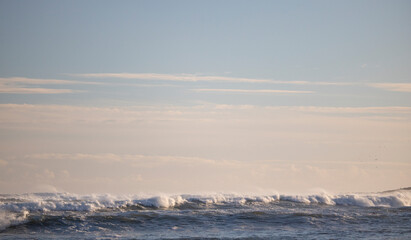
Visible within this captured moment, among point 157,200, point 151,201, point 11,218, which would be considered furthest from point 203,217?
point 11,218

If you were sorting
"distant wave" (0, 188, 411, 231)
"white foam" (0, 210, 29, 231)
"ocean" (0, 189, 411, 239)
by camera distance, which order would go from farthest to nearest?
"distant wave" (0, 188, 411, 231)
"white foam" (0, 210, 29, 231)
"ocean" (0, 189, 411, 239)

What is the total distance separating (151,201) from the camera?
22609 millimetres

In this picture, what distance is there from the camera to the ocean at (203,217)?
16.8 meters

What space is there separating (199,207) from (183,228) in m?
4.48

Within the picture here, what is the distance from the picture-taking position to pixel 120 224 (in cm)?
1844

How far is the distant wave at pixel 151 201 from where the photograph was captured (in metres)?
19.9

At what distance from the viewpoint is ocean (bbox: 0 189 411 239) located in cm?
1683

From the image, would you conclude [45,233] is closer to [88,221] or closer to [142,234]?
[88,221]

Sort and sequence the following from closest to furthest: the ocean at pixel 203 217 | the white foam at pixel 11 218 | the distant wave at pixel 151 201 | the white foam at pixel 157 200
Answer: the ocean at pixel 203 217 → the white foam at pixel 11 218 → the distant wave at pixel 151 201 → the white foam at pixel 157 200

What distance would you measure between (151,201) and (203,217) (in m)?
3.88

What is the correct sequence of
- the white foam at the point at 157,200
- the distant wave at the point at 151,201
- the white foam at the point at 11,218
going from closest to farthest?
1. the white foam at the point at 11,218
2. the distant wave at the point at 151,201
3. the white foam at the point at 157,200

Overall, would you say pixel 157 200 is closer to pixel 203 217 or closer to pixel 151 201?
pixel 151 201

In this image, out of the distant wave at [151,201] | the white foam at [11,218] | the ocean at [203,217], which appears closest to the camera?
the ocean at [203,217]

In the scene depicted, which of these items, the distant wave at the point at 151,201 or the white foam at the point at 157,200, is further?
the white foam at the point at 157,200
